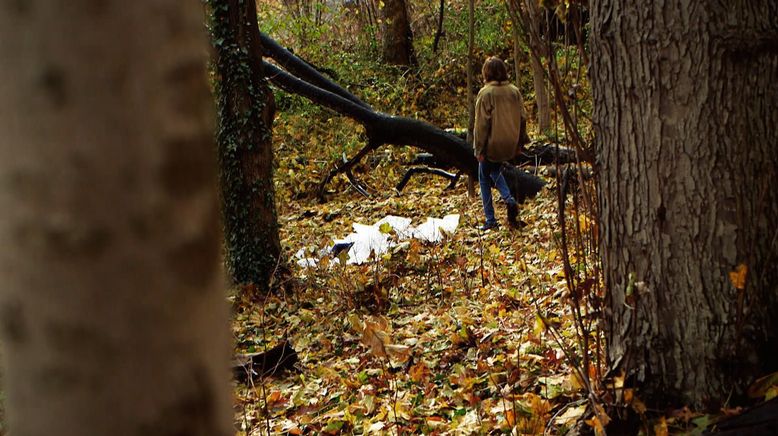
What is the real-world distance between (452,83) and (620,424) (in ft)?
51.5

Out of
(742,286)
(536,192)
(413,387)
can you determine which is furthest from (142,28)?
(536,192)

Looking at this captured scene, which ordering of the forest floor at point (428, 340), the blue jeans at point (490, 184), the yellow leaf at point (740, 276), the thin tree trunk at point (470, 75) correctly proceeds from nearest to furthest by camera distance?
the yellow leaf at point (740, 276), the forest floor at point (428, 340), the blue jeans at point (490, 184), the thin tree trunk at point (470, 75)

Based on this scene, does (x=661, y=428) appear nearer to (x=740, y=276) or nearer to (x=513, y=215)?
(x=740, y=276)

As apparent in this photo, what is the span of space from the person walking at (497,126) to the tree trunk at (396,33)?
10409mm

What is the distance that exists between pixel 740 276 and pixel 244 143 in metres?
5.73

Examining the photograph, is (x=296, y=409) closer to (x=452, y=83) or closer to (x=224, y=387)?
(x=224, y=387)

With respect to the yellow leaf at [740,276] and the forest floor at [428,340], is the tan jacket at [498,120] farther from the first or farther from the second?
the yellow leaf at [740,276]

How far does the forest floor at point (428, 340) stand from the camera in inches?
142

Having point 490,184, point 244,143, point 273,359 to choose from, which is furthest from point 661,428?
point 490,184

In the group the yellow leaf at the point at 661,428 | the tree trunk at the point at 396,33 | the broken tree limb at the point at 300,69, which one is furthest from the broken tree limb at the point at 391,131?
the yellow leaf at the point at 661,428

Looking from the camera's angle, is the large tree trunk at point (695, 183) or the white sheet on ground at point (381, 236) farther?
the white sheet on ground at point (381, 236)

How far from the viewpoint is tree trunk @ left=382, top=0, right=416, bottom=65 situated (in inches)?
727

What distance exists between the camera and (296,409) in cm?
439

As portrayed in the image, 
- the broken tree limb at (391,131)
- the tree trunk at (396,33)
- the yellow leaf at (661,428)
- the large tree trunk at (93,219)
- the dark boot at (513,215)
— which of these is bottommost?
the dark boot at (513,215)
